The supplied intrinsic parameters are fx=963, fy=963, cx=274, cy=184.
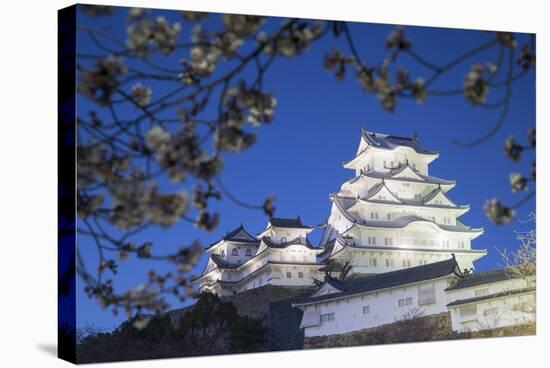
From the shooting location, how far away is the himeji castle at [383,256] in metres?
7.05

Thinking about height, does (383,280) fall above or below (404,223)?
below

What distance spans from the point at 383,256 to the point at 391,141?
2.87 feet

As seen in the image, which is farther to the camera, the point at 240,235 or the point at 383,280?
the point at 383,280

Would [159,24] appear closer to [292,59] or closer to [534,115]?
[292,59]

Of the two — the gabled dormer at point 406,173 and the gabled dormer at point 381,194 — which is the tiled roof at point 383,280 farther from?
the gabled dormer at point 406,173

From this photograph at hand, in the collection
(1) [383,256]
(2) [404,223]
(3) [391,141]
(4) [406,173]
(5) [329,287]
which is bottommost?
(5) [329,287]

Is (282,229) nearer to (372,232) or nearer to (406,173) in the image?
(372,232)

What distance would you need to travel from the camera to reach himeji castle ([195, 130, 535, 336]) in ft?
23.1

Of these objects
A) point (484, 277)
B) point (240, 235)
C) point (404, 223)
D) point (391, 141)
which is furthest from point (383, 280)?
point (240, 235)

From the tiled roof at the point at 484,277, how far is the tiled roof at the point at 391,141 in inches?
40.1

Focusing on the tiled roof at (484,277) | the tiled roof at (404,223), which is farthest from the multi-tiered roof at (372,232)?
the tiled roof at (484,277)

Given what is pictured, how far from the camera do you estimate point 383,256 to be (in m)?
7.29

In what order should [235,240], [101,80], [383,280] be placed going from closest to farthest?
1. [101,80]
2. [235,240]
3. [383,280]

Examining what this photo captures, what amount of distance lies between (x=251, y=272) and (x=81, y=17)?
85.7 inches
